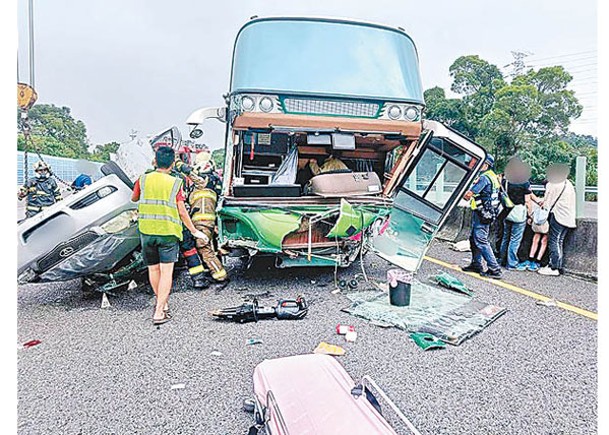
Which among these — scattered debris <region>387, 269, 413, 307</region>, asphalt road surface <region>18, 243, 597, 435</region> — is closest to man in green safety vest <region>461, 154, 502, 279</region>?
asphalt road surface <region>18, 243, 597, 435</region>

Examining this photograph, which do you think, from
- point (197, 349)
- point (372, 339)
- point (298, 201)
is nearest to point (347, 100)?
point (298, 201)

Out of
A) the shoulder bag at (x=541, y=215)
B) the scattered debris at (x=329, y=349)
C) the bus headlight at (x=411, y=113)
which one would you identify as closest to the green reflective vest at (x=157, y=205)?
the scattered debris at (x=329, y=349)

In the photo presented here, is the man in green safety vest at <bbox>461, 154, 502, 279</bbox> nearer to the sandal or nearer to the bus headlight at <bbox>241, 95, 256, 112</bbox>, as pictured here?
the bus headlight at <bbox>241, 95, 256, 112</bbox>

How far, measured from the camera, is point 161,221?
4.10m

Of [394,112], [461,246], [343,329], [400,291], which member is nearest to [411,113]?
[394,112]

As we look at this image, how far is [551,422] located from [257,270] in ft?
14.2

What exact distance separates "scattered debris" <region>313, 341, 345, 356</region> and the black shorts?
1.73m

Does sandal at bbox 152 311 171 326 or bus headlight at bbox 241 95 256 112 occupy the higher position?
bus headlight at bbox 241 95 256 112

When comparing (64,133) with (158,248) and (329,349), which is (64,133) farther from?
(329,349)

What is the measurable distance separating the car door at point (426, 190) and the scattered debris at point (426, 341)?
1.90 meters

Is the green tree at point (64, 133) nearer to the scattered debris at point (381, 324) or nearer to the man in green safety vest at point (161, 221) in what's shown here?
the man in green safety vest at point (161, 221)

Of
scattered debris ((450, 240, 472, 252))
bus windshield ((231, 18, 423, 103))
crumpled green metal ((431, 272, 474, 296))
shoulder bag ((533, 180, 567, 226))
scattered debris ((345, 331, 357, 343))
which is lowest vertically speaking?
scattered debris ((345, 331, 357, 343))

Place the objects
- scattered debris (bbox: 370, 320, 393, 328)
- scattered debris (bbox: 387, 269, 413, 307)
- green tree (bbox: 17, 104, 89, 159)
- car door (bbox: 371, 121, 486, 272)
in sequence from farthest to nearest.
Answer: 1. green tree (bbox: 17, 104, 89, 159)
2. car door (bbox: 371, 121, 486, 272)
3. scattered debris (bbox: 387, 269, 413, 307)
4. scattered debris (bbox: 370, 320, 393, 328)

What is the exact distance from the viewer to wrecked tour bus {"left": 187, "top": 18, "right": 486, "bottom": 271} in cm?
467
